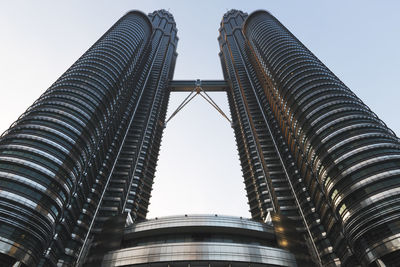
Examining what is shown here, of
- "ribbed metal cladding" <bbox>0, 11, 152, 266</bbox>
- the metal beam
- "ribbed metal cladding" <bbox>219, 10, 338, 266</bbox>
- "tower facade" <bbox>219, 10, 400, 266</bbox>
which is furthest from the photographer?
the metal beam

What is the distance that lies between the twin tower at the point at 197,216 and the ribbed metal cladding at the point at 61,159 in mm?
239

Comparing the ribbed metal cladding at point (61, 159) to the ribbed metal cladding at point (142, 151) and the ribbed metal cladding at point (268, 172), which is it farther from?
the ribbed metal cladding at point (268, 172)

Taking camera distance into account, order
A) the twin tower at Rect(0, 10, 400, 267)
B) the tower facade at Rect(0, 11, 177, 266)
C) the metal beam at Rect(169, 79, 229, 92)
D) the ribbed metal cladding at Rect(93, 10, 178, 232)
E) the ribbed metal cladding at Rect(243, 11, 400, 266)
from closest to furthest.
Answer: the ribbed metal cladding at Rect(243, 11, 400, 266) → the twin tower at Rect(0, 10, 400, 267) → the tower facade at Rect(0, 11, 177, 266) → the ribbed metal cladding at Rect(93, 10, 178, 232) → the metal beam at Rect(169, 79, 229, 92)

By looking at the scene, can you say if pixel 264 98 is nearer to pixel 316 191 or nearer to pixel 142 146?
pixel 142 146

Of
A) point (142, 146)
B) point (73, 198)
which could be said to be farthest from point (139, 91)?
point (73, 198)

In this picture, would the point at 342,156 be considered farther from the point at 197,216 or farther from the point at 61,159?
the point at 61,159

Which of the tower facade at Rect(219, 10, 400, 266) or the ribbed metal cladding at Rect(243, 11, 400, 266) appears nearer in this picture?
the ribbed metal cladding at Rect(243, 11, 400, 266)

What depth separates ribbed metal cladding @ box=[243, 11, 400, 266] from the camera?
4406 centimetres

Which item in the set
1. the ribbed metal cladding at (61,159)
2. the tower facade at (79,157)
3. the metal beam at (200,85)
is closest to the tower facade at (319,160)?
the metal beam at (200,85)

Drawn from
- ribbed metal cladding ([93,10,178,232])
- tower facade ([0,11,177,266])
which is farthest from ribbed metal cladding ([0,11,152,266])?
ribbed metal cladding ([93,10,178,232])

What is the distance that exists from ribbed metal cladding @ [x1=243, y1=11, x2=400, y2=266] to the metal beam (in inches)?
2279

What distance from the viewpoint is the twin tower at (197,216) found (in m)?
45.8

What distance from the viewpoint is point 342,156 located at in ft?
179

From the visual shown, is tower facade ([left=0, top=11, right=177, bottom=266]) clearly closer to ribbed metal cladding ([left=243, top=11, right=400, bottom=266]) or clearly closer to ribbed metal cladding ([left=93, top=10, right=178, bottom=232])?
ribbed metal cladding ([left=93, top=10, right=178, bottom=232])
